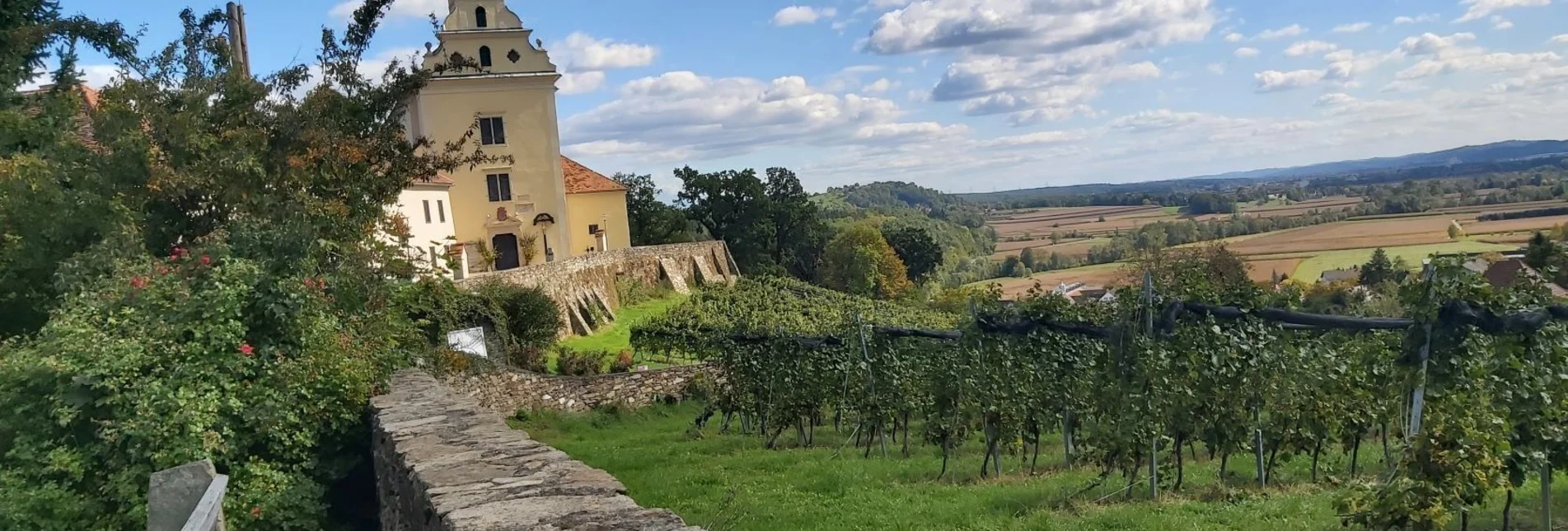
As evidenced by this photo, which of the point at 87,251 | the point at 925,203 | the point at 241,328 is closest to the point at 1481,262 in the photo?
the point at 241,328

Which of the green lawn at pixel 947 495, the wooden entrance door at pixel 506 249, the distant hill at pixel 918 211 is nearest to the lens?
the green lawn at pixel 947 495

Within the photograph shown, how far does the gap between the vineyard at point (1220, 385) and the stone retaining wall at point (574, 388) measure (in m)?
6.01

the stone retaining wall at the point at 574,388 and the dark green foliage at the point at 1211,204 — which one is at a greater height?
the dark green foliage at the point at 1211,204

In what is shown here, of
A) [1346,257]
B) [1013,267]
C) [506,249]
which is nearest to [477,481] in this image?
[506,249]

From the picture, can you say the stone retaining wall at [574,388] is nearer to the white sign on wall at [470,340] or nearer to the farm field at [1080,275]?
the white sign on wall at [470,340]

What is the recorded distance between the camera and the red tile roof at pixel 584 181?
145 feet

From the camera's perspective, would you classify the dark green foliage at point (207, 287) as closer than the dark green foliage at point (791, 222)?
Yes

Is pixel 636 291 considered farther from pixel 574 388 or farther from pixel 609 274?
pixel 574 388

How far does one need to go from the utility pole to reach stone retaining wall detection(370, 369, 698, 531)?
7.75 metres

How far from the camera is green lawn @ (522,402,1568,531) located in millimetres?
6031

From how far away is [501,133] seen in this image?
118ft

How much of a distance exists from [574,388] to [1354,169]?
89.1 meters

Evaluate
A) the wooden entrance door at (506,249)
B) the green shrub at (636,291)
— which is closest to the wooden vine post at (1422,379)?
the green shrub at (636,291)

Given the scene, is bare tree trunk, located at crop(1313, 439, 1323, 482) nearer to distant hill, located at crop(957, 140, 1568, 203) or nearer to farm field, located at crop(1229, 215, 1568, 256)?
farm field, located at crop(1229, 215, 1568, 256)
